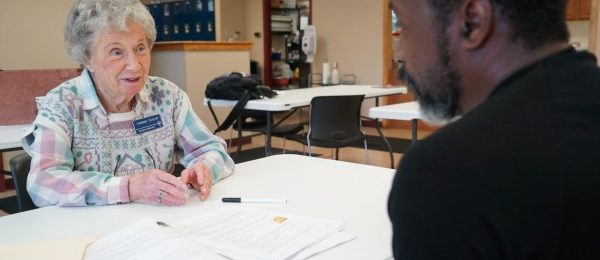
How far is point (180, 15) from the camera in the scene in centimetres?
820

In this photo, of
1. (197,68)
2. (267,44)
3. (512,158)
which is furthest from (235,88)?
(267,44)

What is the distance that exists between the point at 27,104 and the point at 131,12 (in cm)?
176

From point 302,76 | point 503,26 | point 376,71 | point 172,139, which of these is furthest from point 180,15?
point 503,26

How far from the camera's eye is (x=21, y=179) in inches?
63.0

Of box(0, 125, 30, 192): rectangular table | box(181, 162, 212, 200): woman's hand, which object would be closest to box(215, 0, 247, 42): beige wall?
box(0, 125, 30, 192): rectangular table

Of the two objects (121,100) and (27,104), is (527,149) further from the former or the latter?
(27,104)

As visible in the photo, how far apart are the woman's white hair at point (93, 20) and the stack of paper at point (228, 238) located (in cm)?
64

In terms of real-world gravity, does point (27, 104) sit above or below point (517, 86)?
below

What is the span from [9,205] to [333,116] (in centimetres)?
238

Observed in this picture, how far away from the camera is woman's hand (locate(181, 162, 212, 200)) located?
146 centimetres

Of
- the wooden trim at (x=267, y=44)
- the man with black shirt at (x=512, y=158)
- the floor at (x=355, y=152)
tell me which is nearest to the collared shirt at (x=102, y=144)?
the man with black shirt at (x=512, y=158)

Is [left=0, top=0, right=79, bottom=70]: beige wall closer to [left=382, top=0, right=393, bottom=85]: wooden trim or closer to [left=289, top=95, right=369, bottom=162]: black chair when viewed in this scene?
[left=289, top=95, right=369, bottom=162]: black chair

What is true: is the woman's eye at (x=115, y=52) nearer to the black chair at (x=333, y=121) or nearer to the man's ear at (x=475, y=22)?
the man's ear at (x=475, y=22)

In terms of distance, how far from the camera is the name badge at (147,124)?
1.64m
